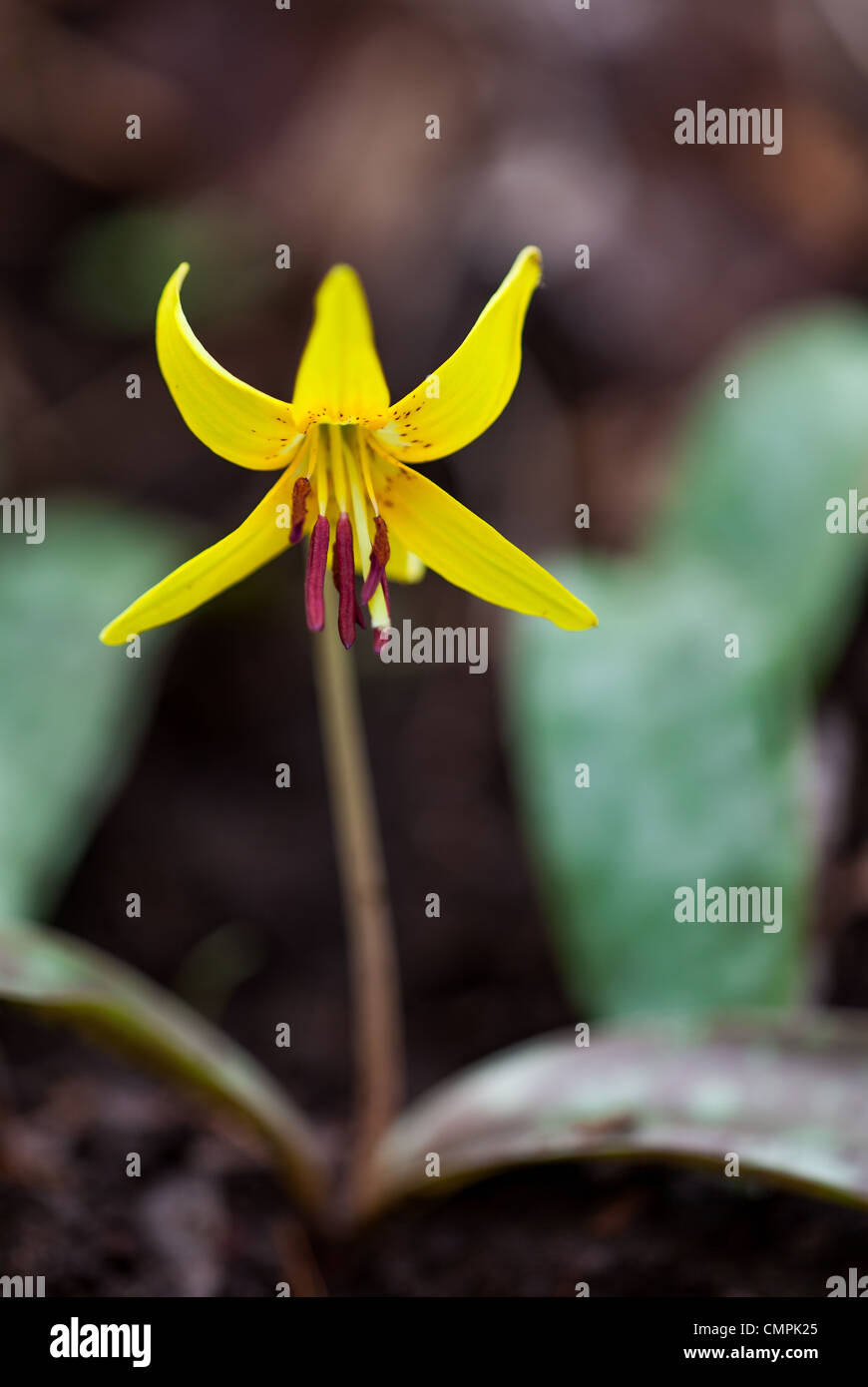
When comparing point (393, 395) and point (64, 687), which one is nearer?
point (64, 687)

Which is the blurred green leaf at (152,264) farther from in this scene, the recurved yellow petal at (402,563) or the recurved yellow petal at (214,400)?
the recurved yellow petal at (214,400)

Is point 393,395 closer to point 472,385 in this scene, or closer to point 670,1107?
point 472,385

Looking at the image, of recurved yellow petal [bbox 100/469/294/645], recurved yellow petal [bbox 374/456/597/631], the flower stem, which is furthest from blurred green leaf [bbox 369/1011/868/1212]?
recurved yellow petal [bbox 100/469/294/645]

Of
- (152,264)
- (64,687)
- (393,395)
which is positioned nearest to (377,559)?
(64,687)

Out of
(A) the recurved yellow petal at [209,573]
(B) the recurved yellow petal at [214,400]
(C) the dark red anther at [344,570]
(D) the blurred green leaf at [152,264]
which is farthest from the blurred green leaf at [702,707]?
(D) the blurred green leaf at [152,264]

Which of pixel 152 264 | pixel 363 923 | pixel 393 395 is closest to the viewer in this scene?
pixel 363 923

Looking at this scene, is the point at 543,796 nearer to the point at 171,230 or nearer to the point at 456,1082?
the point at 456,1082
